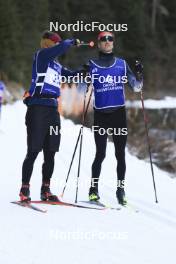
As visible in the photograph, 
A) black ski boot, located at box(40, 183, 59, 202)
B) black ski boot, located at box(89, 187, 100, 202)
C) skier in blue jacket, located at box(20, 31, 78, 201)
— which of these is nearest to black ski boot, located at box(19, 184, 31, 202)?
skier in blue jacket, located at box(20, 31, 78, 201)

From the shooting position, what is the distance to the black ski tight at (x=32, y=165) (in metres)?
6.79

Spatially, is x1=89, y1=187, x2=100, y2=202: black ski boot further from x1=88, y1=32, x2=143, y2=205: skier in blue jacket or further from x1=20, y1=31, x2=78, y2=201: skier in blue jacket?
x1=20, y1=31, x2=78, y2=201: skier in blue jacket

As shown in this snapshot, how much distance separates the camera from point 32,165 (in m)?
6.85

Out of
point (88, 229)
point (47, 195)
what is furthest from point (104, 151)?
point (88, 229)

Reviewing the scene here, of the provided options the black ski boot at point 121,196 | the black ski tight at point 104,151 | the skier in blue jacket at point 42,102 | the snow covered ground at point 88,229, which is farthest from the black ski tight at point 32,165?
the black ski boot at point 121,196

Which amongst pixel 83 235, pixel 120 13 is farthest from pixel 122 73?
pixel 120 13

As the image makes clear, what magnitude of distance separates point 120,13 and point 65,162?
2222 inches

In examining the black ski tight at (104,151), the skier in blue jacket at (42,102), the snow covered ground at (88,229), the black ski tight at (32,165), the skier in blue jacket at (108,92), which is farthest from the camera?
the black ski tight at (104,151)

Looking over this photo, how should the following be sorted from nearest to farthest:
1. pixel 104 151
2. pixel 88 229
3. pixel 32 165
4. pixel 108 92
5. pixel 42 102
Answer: pixel 88 229 < pixel 42 102 < pixel 32 165 < pixel 108 92 < pixel 104 151

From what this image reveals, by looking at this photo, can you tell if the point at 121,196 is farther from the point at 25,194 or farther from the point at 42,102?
the point at 42,102

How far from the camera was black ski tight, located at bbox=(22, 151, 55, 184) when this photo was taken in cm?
679

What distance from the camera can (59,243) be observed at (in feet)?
16.9

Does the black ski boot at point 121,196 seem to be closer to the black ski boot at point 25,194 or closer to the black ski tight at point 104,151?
the black ski tight at point 104,151

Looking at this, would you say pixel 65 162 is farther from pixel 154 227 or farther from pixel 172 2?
pixel 172 2
